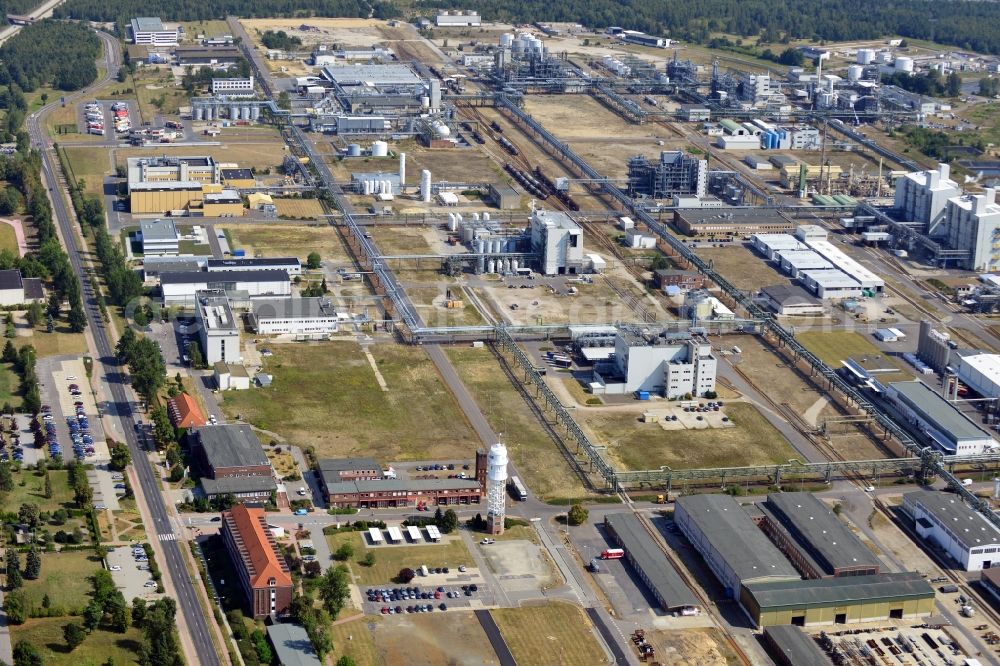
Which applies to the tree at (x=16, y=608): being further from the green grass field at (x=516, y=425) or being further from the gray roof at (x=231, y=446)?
the green grass field at (x=516, y=425)

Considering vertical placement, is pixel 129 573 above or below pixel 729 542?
below

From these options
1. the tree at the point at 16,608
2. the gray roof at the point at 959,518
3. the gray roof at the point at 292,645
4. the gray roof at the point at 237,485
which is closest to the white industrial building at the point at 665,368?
the gray roof at the point at 959,518

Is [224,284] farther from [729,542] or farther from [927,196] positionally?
[927,196]

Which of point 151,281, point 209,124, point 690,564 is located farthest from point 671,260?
point 209,124

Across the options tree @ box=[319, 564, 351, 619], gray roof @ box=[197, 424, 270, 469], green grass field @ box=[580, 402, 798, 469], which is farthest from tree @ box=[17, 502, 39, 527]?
green grass field @ box=[580, 402, 798, 469]

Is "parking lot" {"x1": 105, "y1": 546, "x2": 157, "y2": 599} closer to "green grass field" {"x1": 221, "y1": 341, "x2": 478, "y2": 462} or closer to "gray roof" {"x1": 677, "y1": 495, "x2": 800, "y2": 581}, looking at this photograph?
"green grass field" {"x1": 221, "y1": 341, "x2": 478, "y2": 462}

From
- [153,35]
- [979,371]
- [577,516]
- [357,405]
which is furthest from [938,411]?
[153,35]

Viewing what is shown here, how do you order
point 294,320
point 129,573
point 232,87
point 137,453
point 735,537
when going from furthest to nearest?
point 232,87 < point 294,320 < point 137,453 < point 735,537 < point 129,573
